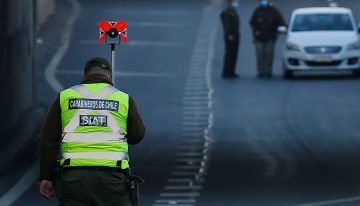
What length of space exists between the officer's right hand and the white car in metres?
24.6

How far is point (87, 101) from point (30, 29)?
1757 centimetres

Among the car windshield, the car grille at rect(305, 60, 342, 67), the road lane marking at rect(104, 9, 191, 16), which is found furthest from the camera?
the road lane marking at rect(104, 9, 191, 16)

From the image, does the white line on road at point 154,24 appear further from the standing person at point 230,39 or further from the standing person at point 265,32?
Answer: the standing person at point 230,39

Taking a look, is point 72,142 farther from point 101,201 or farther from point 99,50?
point 99,50

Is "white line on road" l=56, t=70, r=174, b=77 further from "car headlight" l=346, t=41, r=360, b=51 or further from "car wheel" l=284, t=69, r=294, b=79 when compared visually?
"car headlight" l=346, t=41, r=360, b=51

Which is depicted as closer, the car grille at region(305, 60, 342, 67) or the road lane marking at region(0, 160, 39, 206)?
the road lane marking at region(0, 160, 39, 206)

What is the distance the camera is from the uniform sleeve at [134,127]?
1058 centimetres

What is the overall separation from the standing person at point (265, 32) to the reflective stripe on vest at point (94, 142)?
2484cm

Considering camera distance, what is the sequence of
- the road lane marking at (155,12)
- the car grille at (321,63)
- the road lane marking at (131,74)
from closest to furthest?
1. the car grille at (321,63)
2. the road lane marking at (131,74)
3. the road lane marking at (155,12)

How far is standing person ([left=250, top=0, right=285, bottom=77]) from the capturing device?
35344 mm

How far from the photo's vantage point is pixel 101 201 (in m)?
10.3

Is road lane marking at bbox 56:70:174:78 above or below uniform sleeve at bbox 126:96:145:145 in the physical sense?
below

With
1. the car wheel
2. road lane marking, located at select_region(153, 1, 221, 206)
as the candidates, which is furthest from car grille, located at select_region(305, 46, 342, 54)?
road lane marking, located at select_region(153, 1, 221, 206)

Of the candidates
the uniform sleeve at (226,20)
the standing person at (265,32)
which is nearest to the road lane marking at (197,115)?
the uniform sleeve at (226,20)
